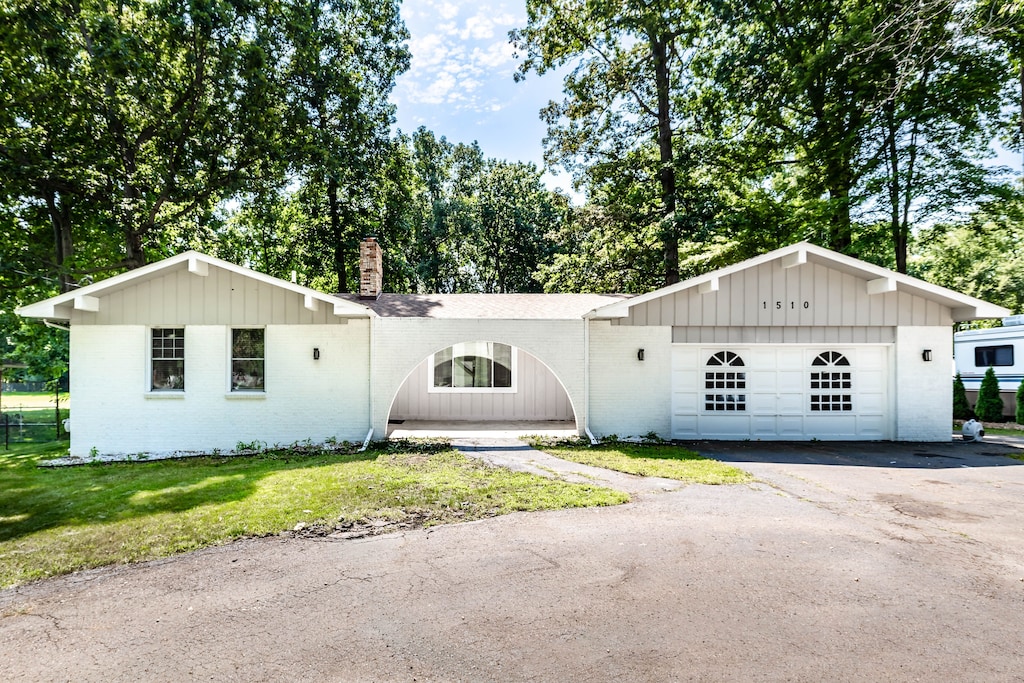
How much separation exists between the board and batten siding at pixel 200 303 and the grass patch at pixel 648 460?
5589 mm

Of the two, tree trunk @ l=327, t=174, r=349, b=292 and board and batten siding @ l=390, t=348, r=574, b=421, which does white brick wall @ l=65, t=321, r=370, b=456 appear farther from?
tree trunk @ l=327, t=174, r=349, b=292

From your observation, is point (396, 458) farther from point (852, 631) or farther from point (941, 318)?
point (941, 318)

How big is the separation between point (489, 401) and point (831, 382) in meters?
8.15

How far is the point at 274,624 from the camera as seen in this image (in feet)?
11.4

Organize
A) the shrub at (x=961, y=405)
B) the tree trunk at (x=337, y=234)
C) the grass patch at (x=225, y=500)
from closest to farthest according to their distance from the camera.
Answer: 1. the grass patch at (x=225, y=500)
2. the shrub at (x=961, y=405)
3. the tree trunk at (x=337, y=234)

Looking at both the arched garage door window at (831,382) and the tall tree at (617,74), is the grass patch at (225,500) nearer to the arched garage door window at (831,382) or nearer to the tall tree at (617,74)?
the arched garage door window at (831,382)

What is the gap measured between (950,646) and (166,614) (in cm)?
520

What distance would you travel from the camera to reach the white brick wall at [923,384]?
11.0 meters

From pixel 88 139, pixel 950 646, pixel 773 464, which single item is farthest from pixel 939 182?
pixel 88 139

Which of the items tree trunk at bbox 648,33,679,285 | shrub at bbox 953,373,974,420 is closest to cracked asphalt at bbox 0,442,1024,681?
tree trunk at bbox 648,33,679,285

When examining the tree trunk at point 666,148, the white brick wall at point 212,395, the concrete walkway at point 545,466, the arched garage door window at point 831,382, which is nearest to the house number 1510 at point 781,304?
the arched garage door window at point 831,382

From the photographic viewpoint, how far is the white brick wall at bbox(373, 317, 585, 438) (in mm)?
10578

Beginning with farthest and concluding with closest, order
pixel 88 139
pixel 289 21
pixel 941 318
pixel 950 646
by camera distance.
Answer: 1. pixel 289 21
2. pixel 88 139
3. pixel 941 318
4. pixel 950 646

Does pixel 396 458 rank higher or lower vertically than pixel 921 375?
lower
